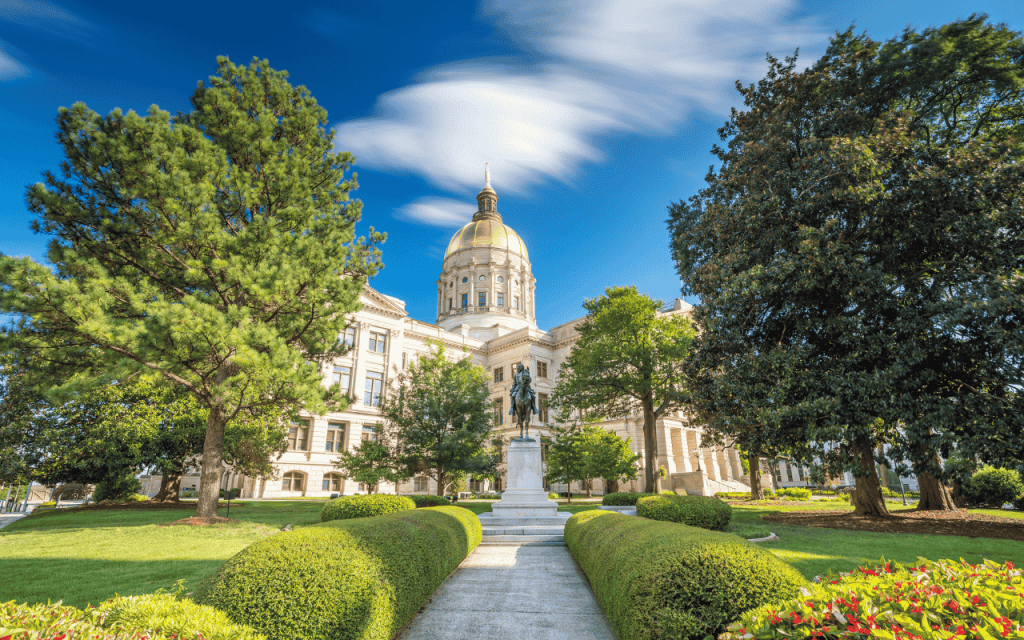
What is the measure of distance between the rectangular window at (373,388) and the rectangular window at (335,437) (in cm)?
347

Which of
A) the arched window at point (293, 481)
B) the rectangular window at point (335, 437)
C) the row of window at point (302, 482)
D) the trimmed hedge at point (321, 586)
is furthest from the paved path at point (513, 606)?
the rectangular window at point (335, 437)

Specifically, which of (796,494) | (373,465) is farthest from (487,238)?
(373,465)

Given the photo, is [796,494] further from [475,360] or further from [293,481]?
[293,481]

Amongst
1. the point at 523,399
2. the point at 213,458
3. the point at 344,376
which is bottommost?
the point at 213,458

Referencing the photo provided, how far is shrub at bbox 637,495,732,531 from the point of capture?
476 inches

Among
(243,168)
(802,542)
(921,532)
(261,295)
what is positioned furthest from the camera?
(243,168)

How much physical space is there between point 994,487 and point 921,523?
540 inches

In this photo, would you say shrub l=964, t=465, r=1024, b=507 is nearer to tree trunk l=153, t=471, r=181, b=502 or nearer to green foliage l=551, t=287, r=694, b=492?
green foliage l=551, t=287, r=694, b=492

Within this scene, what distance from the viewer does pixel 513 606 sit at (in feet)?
22.8

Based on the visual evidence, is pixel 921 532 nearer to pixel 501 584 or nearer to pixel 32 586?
pixel 501 584

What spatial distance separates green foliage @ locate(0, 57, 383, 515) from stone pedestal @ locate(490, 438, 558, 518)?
23.8 ft

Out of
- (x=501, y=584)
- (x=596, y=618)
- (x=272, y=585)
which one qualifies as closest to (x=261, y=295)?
(x=501, y=584)

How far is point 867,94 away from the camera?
632 inches

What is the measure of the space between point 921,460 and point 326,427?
136 ft
